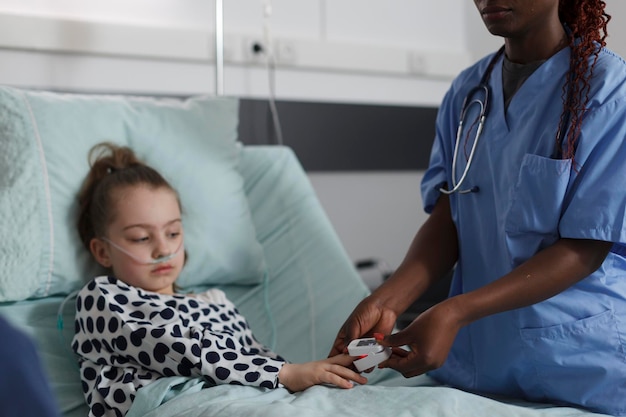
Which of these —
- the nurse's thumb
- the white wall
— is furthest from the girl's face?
the white wall

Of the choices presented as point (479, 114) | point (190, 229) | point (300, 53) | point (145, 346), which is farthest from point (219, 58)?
point (145, 346)

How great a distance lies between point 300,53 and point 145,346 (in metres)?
1.51

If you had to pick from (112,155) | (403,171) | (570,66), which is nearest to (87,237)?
(112,155)

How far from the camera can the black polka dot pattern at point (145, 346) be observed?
1.48 metres

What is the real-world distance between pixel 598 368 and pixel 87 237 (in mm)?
1092

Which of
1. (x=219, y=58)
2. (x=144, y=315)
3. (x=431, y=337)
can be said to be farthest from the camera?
(x=219, y=58)

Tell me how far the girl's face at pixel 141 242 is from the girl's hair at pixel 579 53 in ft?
2.80

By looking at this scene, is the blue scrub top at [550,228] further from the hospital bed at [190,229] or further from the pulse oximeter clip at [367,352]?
the pulse oximeter clip at [367,352]

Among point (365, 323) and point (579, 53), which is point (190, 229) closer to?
point (365, 323)

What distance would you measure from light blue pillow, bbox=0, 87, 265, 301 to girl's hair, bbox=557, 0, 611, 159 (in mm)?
897

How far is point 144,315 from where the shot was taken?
5.27 ft

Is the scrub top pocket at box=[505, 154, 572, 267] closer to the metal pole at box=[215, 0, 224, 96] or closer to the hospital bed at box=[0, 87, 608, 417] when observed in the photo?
the hospital bed at box=[0, 87, 608, 417]

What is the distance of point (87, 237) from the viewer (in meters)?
1.84

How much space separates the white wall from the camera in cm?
241
